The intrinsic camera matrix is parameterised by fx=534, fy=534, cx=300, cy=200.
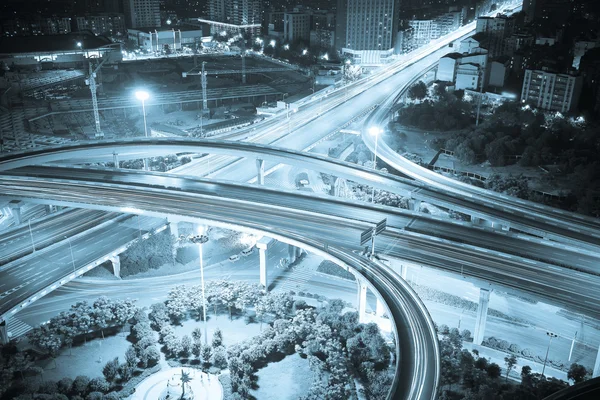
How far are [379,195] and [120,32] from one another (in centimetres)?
8674

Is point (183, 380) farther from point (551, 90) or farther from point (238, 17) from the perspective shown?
point (238, 17)

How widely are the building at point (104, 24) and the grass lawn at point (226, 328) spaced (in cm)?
9173

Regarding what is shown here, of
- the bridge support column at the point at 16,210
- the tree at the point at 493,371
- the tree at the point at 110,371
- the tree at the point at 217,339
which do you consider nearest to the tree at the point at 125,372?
the tree at the point at 110,371

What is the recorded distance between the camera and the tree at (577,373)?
19578 mm

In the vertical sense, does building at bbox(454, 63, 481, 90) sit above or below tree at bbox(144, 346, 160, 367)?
above

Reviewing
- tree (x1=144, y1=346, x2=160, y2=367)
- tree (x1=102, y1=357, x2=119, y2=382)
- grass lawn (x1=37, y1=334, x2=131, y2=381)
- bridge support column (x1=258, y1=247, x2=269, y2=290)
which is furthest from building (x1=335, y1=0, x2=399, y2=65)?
tree (x1=102, y1=357, x2=119, y2=382)

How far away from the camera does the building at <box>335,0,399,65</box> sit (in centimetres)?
7962

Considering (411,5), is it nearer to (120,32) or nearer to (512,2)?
(512,2)

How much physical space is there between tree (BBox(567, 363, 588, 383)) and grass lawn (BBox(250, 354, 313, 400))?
31.6ft

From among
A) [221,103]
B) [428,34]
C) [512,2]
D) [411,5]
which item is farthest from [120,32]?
[512,2]

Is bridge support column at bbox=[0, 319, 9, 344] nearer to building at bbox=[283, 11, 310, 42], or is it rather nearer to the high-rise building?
building at bbox=[283, 11, 310, 42]

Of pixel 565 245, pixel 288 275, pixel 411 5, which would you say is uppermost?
pixel 411 5

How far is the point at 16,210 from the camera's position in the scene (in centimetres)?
3106

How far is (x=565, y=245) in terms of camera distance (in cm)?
2469
